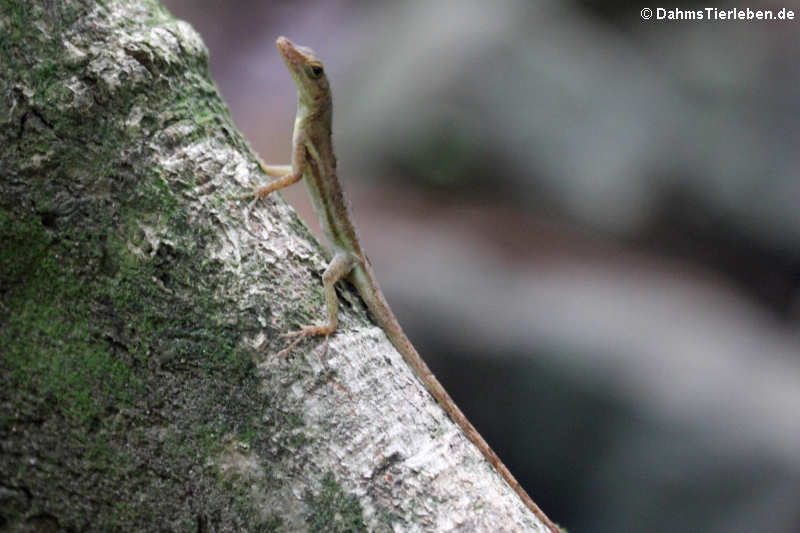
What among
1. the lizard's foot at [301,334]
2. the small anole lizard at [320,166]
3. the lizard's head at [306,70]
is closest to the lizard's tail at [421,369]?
the small anole lizard at [320,166]

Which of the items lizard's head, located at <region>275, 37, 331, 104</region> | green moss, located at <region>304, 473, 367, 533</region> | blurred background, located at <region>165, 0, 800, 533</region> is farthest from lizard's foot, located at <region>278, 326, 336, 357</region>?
blurred background, located at <region>165, 0, 800, 533</region>

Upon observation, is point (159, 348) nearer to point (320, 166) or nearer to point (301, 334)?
point (301, 334)

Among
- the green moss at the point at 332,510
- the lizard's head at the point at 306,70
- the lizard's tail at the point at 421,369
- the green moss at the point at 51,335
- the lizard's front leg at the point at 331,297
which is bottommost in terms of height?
the green moss at the point at 51,335

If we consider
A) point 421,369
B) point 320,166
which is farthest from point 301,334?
point 320,166

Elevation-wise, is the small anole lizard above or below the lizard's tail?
above

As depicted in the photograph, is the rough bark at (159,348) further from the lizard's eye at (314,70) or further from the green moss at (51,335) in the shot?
the lizard's eye at (314,70)

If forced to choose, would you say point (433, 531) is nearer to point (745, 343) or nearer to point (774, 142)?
point (745, 343)

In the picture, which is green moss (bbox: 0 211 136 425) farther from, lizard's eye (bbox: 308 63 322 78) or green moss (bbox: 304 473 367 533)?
lizard's eye (bbox: 308 63 322 78)
